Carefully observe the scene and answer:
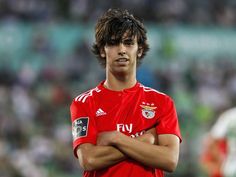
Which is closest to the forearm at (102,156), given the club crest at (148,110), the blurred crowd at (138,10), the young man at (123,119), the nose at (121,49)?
the young man at (123,119)

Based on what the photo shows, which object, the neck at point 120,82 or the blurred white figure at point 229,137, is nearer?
the neck at point 120,82

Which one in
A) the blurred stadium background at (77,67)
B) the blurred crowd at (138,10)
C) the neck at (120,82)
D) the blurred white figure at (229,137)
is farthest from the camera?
the blurred crowd at (138,10)

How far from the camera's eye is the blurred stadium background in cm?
1400

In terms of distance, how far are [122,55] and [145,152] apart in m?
0.61

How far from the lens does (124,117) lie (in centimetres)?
509

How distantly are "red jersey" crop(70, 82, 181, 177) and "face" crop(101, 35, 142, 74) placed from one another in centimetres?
15

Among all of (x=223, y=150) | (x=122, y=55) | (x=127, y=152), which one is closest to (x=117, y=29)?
(x=122, y=55)

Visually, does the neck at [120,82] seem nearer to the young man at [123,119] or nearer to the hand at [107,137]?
the young man at [123,119]

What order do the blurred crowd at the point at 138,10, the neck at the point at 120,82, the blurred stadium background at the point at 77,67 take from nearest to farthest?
the neck at the point at 120,82 → the blurred stadium background at the point at 77,67 → the blurred crowd at the point at 138,10

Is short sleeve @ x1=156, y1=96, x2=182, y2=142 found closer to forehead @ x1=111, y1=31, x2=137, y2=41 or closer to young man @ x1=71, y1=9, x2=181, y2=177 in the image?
young man @ x1=71, y1=9, x2=181, y2=177

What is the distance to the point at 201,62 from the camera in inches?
724

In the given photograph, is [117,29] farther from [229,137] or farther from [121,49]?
[229,137]

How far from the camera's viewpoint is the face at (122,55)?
5113mm

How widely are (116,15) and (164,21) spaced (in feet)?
43.5
